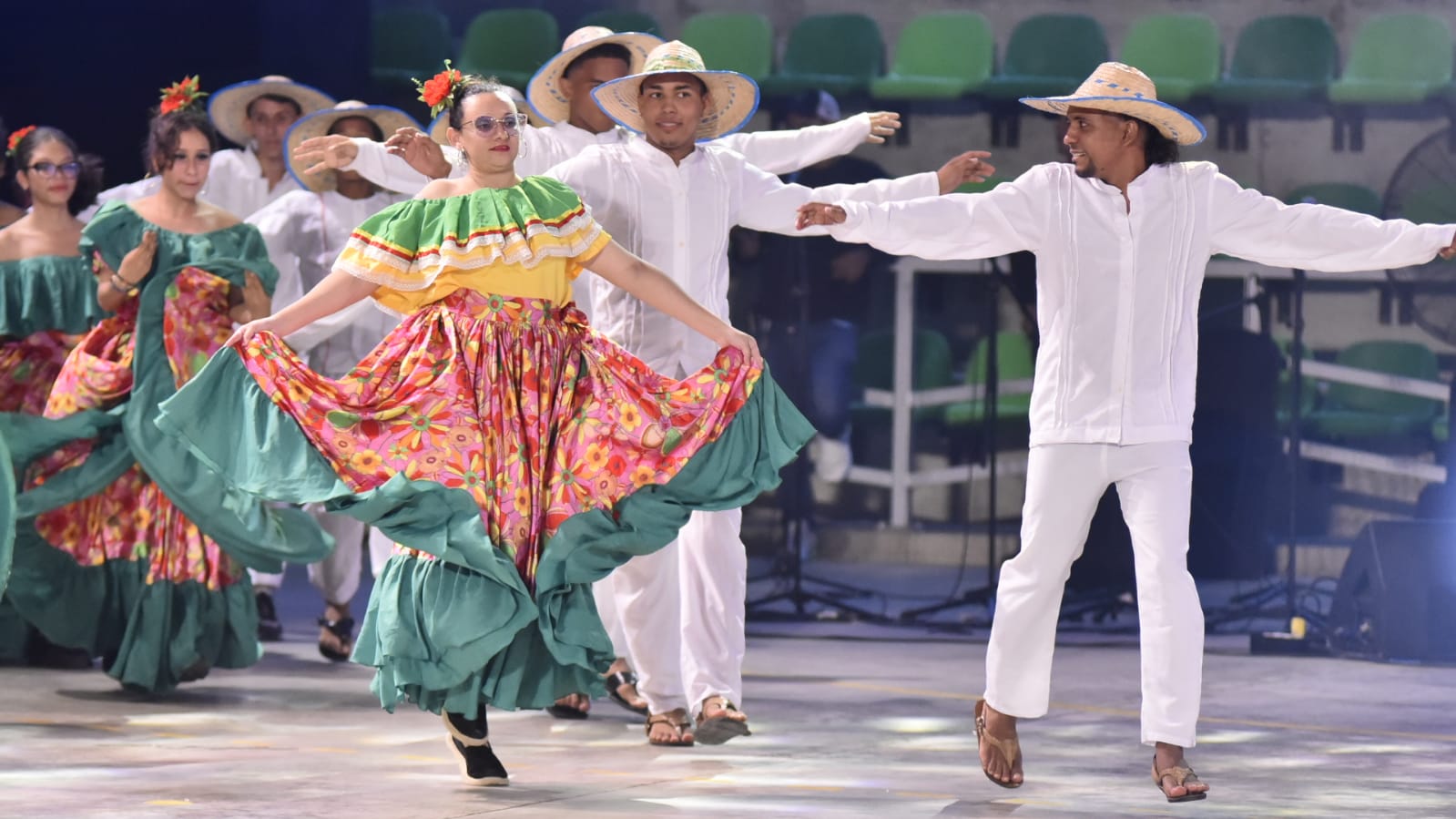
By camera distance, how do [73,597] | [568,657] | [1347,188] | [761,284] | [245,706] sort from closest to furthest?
[568,657] → [245,706] → [73,597] → [761,284] → [1347,188]

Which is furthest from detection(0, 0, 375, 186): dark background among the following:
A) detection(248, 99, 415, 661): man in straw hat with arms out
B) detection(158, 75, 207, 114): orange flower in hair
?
detection(158, 75, 207, 114): orange flower in hair

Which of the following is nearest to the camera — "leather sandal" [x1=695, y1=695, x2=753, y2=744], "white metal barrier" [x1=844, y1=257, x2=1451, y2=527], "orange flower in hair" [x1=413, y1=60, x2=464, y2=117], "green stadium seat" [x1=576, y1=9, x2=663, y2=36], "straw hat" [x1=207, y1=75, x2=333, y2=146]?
"orange flower in hair" [x1=413, y1=60, x2=464, y2=117]

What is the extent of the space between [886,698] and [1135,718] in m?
0.69

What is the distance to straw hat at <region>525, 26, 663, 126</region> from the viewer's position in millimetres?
5316

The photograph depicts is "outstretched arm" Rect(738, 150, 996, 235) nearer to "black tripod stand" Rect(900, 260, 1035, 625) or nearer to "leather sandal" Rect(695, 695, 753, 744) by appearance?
"leather sandal" Rect(695, 695, 753, 744)

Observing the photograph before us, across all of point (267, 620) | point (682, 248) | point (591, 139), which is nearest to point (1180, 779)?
point (682, 248)

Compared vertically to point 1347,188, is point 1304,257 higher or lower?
lower

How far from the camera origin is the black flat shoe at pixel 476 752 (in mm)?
4129

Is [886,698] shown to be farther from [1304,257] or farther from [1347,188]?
[1347,188]

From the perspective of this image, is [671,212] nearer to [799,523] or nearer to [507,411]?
[507,411]

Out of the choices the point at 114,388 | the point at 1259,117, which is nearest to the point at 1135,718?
the point at 114,388

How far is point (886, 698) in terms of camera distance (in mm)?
5531

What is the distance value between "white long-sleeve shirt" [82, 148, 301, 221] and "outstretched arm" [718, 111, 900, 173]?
2.25 m

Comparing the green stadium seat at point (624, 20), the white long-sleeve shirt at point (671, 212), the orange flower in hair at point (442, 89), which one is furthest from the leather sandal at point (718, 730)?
the green stadium seat at point (624, 20)
